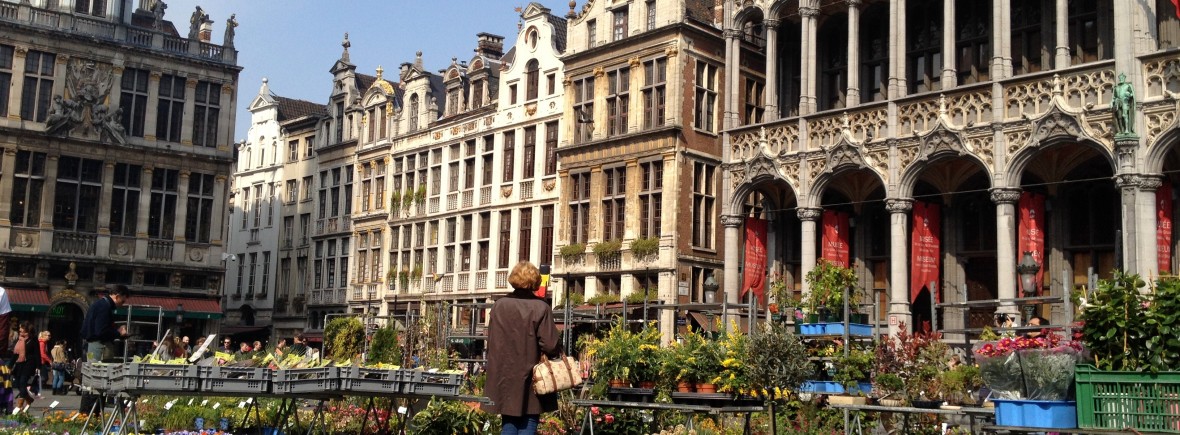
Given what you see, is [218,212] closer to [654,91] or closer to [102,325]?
[654,91]

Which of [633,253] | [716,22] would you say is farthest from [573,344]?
[716,22]

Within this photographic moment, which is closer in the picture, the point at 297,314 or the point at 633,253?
the point at 633,253

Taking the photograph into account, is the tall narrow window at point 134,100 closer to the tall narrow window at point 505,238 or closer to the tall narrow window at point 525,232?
the tall narrow window at point 505,238

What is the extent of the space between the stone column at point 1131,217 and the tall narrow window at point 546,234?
19.4 meters

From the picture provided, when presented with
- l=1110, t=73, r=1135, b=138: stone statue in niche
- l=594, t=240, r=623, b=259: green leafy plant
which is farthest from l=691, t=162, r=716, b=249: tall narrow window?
l=1110, t=73, r=1135, b=138: stone statue in niche

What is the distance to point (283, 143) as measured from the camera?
56688 millimetres

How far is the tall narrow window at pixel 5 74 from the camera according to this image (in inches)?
1665

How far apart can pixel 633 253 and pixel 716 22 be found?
7308 millimetres

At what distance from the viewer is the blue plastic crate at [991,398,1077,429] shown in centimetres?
975

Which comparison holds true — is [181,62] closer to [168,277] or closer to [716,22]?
[168,277]

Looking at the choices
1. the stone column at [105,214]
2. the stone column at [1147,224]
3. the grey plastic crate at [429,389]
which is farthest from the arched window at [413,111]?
the grey plastic crate at [429,389]

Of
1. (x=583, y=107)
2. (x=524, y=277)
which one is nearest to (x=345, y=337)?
(x=583, y=107)

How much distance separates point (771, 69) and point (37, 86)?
90.8 feet

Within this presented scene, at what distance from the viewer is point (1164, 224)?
75.4 ft
